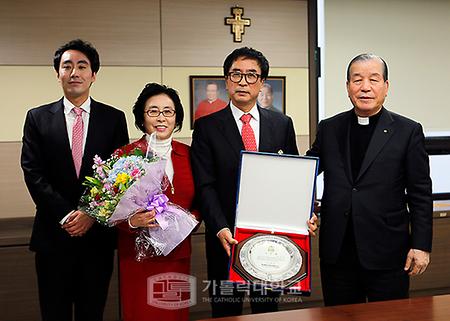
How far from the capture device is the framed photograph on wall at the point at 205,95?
3.88 meters

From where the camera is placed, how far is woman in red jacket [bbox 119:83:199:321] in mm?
2322

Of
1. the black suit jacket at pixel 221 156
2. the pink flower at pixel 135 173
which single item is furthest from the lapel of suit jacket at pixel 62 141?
the black suit jacket at pixel 221 156

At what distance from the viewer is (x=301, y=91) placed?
4.07m

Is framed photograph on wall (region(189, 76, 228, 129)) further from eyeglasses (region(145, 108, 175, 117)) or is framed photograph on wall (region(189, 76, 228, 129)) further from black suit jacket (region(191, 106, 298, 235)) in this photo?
eyeglasses (region(145, 108, 175, 117))

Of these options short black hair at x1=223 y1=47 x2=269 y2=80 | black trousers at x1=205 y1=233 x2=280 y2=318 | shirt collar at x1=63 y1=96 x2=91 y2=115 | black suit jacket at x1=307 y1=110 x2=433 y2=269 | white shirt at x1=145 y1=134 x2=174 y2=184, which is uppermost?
short black hair at x1=223 y1=47 x2=269 y2=80

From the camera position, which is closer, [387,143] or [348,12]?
[387,143]

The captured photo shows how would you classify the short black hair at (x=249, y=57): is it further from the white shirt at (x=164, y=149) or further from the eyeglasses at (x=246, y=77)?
the white shirt at (x=164, y=149)

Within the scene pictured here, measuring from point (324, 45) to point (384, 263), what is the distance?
218 centimetres

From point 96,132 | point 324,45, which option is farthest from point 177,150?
point 324,45

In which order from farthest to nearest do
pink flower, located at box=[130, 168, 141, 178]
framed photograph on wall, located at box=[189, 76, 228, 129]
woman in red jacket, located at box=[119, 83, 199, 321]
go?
framed photograph on wall, located at box=[189, 76, 228, 129] → woman in red jacket, located at box=[119, 83, 199, 321] → pink flower, located at box=[130, 168, 141, 178]

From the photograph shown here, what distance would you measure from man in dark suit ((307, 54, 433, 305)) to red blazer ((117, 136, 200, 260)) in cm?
63

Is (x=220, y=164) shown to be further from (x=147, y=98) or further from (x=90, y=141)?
(x=90, y=141)

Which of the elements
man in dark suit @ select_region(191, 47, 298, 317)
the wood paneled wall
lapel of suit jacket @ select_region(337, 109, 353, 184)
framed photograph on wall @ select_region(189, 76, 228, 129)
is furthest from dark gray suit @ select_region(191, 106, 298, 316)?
the wood paneled wall

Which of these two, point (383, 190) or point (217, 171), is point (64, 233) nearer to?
point (217, 171)
